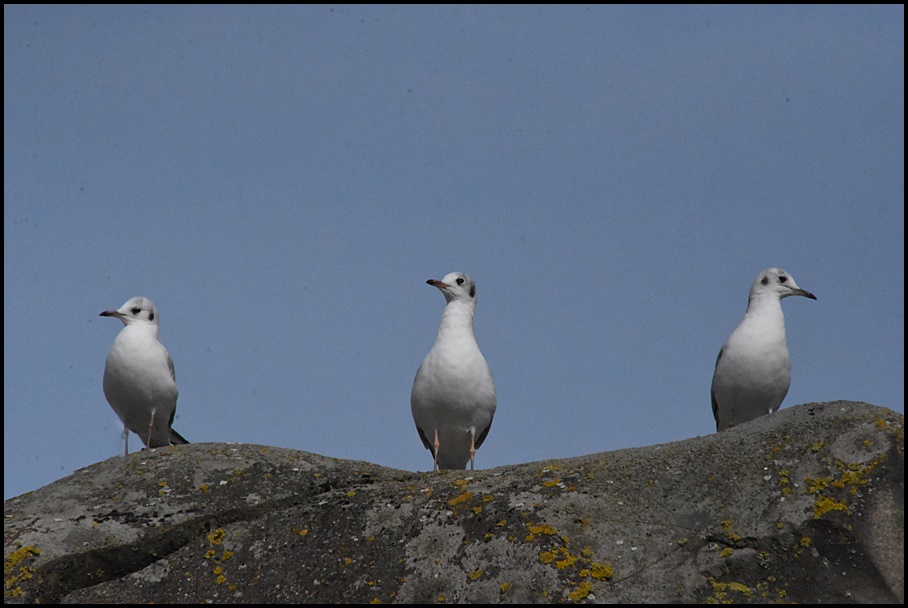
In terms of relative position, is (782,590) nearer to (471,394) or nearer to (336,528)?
(336,528)

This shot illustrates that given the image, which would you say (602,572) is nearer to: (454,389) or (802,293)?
(454,389)

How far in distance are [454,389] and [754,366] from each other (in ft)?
11.3

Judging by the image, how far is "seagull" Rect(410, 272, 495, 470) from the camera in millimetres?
12234

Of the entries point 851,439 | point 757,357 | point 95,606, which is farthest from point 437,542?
point 757,357

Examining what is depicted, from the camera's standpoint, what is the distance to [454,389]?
1219 cm

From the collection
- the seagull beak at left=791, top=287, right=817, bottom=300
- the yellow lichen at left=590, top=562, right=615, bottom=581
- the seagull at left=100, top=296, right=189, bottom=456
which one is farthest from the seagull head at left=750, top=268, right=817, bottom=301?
the seagull at left=100, top=296, right=189, bottom=456

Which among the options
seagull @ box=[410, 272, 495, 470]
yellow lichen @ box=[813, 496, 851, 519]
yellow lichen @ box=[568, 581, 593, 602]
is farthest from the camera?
seagull @ box=[410, 272, 495, 470]

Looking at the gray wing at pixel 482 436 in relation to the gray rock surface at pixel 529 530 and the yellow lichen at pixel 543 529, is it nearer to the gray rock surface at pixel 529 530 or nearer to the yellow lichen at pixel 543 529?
the gray rock surface at pixel 529 530

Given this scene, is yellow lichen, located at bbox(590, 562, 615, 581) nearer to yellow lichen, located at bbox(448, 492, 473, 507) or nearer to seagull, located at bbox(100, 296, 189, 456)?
yellow lichen, located at bbox(448, 492, 473, 507)

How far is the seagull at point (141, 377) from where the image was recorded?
12.6 metres

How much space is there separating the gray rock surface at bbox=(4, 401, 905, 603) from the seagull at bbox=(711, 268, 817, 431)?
11.1 feet

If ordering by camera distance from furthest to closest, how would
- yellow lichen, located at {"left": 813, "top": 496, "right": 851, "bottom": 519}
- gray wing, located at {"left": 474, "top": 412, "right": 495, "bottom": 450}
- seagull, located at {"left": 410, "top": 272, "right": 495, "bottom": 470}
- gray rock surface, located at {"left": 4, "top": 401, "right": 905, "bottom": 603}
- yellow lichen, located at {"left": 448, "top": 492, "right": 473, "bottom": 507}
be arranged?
gray wing, located at {"left": 474, "top": 412, "right": 495, "bottom": 450}
seagull, located at {"left": 410, "top": 272, "right": 495, "bottom": 470}
yellow lichen, located at {"left": 448, "top": 492, "right": 473, "bottom": 507}
yellow lichen, located at {"left": 813, "top": 496, "right": 851, "bottom": 519}
gray rock surface, located at {"left": 4, "top": 401, "right": 905, "bottom": 603}

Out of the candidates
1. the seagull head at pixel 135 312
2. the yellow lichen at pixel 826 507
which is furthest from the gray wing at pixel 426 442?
the yellow lichen at pixel 826 507

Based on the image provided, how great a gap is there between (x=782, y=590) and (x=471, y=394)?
19.4 feet
